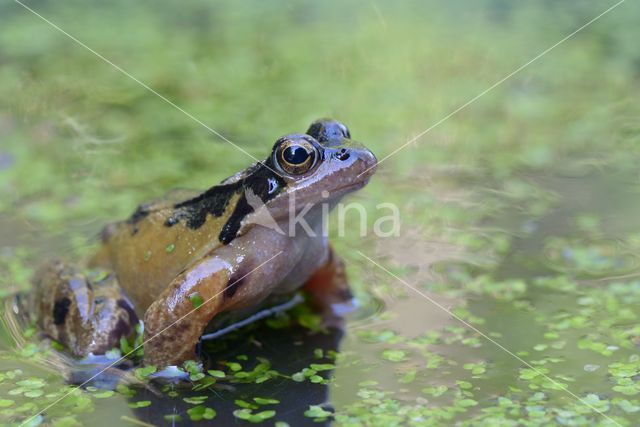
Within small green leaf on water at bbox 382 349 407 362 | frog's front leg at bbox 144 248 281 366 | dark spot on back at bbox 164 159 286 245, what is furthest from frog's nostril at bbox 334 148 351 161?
small green leaf on water at bbox 382 349 407 362

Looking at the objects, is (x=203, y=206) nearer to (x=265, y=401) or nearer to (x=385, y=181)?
(x=265, y=401)

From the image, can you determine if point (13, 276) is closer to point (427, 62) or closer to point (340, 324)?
point (340, 324)

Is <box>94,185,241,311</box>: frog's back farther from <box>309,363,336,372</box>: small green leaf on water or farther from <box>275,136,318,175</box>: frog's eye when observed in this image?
<box>309,363,336,372</box>: small green leaf on water

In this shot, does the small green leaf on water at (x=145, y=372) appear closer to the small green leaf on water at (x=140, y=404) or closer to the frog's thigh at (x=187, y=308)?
the frog's thigh at (x=187, y=308)

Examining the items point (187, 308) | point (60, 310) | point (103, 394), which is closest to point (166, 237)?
point (187, 308)

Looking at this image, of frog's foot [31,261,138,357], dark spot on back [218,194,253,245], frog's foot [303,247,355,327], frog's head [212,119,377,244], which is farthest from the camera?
frog's foot [303,247,355,327]

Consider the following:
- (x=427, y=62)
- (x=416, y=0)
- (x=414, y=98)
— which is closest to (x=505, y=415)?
(x=414, y=98)
